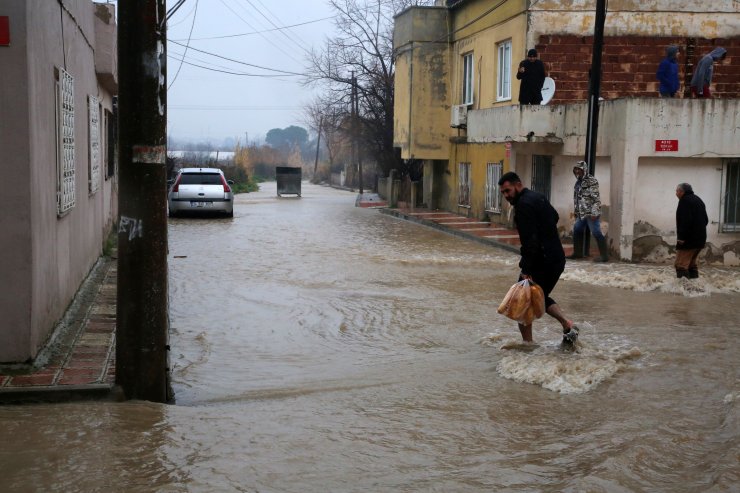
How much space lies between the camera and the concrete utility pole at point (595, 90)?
1530cm

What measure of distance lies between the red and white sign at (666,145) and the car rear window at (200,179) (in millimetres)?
13609

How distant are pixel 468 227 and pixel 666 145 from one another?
23.5ft

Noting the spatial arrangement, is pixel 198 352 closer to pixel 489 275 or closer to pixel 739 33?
pixel 489 275

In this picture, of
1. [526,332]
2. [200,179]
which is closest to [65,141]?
[526,332]

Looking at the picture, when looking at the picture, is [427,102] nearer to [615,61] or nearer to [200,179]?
[200,179]

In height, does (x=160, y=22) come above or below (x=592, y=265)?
above

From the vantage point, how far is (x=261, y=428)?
598 cm

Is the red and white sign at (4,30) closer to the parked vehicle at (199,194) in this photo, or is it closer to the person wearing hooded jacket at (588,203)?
the person wearing hooded jacket at (588,203)

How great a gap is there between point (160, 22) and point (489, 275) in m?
8.96

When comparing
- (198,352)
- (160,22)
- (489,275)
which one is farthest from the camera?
(489,275)

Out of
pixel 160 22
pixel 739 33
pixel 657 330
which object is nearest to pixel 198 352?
pixel 160 22

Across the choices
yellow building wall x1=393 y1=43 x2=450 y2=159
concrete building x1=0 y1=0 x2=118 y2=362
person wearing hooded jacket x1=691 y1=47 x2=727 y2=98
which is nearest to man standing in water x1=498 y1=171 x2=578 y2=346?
concrete building x1=0 y1=0 x2=118 y2=362

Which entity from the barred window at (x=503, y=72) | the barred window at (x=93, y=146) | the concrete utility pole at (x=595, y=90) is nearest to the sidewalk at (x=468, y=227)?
the concrete utility pole at (x=595, y=90)

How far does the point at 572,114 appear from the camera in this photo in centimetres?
1775
